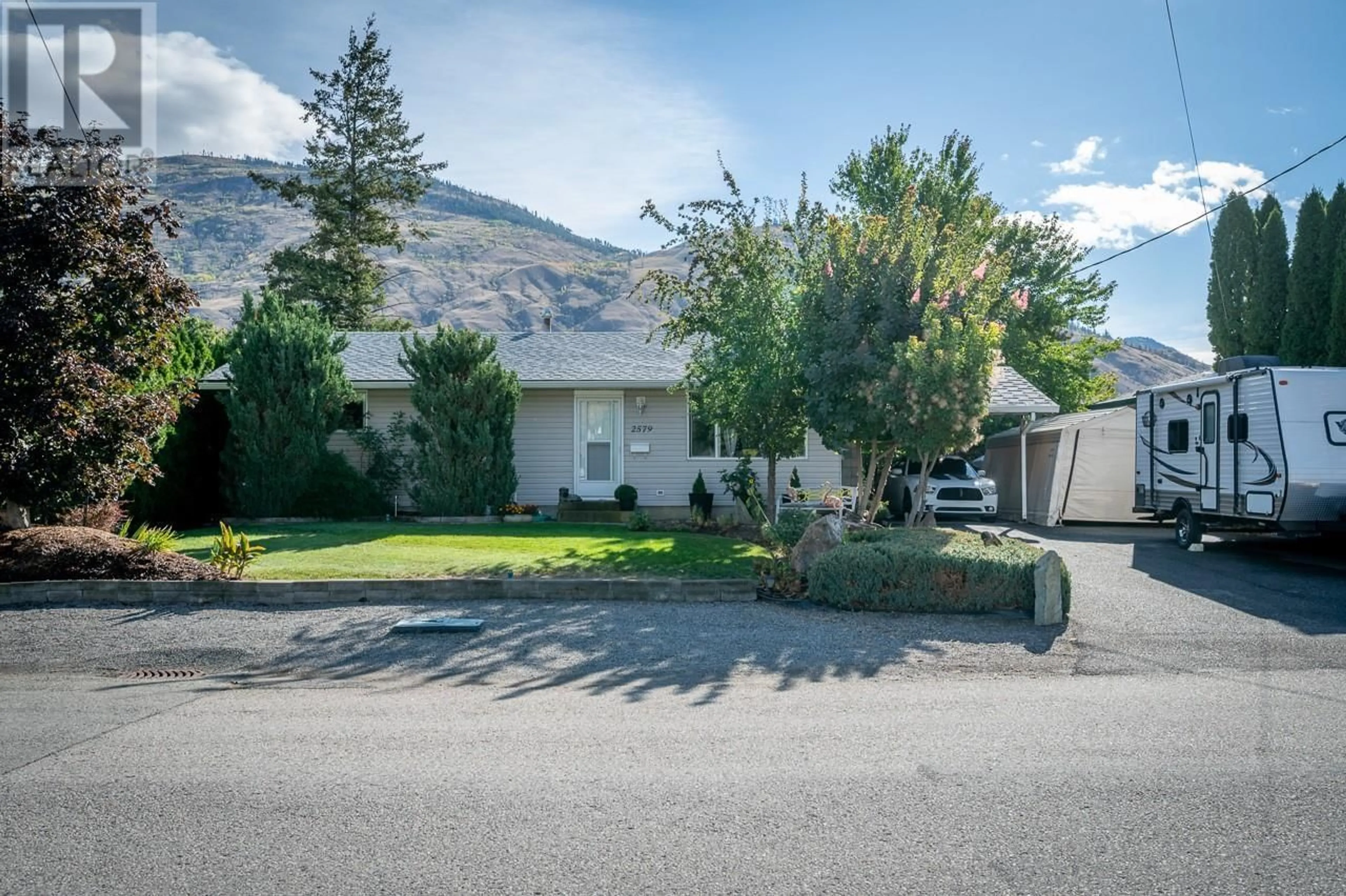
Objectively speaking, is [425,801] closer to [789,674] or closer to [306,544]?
[789,674]

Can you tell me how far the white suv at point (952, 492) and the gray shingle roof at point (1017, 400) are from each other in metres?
1.75

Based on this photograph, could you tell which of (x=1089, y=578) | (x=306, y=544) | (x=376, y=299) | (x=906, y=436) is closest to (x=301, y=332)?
(x=306, y=544)

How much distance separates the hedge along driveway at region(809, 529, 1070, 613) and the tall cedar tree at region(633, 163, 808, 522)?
4303mm

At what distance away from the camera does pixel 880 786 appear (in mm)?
4621

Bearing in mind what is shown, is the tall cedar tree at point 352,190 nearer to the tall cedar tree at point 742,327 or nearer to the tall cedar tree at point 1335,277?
the tall cedar tree at point 742,327

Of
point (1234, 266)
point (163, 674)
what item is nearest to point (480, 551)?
point (163, 674)

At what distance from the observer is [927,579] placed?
384 inches

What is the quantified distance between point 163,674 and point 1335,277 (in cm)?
2554

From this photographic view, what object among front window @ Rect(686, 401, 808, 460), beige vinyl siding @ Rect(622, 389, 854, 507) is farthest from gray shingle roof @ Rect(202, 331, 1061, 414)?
front window @ Rect(686, 401, 808, 460)

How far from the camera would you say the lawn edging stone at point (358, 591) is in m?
9.67

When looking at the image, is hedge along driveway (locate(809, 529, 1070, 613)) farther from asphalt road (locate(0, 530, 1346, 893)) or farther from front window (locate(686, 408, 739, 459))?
front window (locate(686, 408, 739, 459))

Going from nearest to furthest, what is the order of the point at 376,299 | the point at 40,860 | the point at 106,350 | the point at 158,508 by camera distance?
the point at 40,860 < the point at 106,350 < the point at 158,508 < the point at 376,299

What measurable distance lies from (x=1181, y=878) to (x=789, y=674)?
3.95m

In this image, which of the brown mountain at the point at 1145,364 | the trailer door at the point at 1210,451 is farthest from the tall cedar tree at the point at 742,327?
the brown mountain at the point at 1145,364
